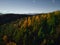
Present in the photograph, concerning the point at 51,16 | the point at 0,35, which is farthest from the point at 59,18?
the point at 0,35

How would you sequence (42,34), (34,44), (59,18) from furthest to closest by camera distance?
(59,18)
(42,34)
(34,44)

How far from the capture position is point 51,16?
50.2 m

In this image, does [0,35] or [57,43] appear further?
[0,35]

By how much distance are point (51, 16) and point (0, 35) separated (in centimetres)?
1764

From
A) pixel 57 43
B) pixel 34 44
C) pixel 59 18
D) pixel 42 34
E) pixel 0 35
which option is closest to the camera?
pixel 57 43

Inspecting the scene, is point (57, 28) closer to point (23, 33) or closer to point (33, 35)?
point (33, 35)

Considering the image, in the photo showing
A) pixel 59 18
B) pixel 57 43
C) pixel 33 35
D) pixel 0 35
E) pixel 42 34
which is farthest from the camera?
pixel 0 35

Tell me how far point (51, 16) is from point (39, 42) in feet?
37.9

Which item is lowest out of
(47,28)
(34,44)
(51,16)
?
(34,44)

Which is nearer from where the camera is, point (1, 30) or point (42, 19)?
point (42, 19)

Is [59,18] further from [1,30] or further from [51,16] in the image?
[1,30]

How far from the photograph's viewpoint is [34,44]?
4141 centimetres

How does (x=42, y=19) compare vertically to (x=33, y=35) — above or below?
above

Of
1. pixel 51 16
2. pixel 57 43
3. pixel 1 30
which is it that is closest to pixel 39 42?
pixel 57 43
